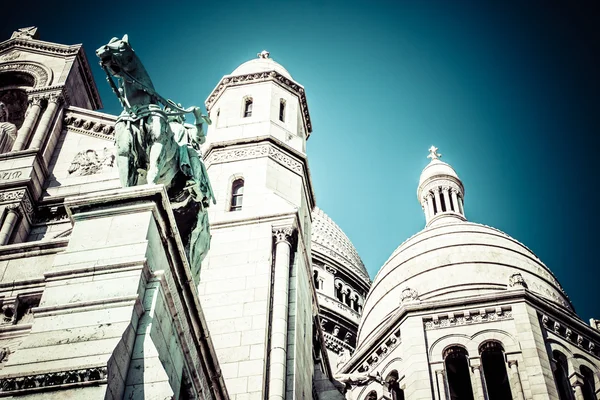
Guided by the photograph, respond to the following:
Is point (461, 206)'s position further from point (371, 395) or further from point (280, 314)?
point (280, 314)

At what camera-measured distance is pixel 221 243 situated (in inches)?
760

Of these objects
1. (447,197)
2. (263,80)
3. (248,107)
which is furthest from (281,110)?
(447,197)

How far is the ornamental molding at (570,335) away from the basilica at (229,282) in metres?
0.08

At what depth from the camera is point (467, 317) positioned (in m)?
36.0

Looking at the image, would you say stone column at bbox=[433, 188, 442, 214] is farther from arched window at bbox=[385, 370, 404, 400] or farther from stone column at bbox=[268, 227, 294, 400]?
stone column at bbox=[268, 227, 294, 400]

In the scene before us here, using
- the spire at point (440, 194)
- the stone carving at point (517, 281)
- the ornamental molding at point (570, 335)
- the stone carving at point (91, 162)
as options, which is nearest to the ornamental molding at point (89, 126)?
the stone carving at point (91, 162)

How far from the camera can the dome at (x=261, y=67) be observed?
25.0 metres

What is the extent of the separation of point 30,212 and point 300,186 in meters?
6.10

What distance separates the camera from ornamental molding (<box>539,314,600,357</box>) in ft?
118

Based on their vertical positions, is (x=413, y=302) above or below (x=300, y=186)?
above

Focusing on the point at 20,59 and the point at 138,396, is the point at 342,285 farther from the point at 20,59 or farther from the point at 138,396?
the point at 138,396

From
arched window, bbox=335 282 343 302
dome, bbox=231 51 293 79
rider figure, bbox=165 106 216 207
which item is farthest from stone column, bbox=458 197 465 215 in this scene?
rider figure, bbox=165 106 216 207

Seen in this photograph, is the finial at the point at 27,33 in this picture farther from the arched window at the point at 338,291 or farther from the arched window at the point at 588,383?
the arched window at the point at 338,291

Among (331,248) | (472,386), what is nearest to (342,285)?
(331,248)
